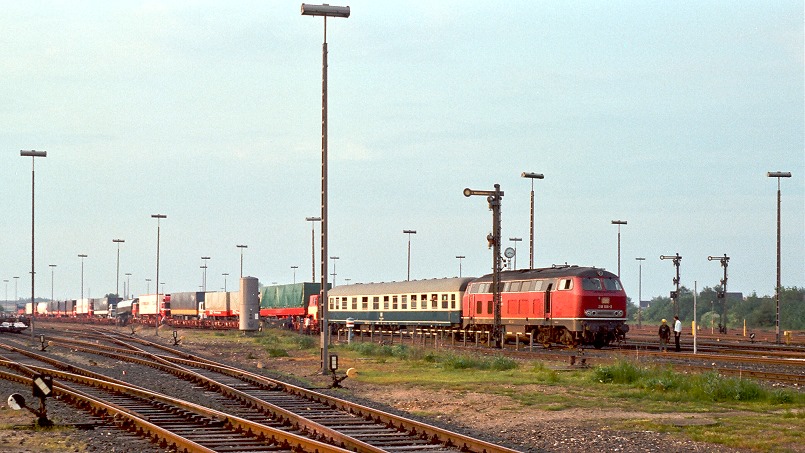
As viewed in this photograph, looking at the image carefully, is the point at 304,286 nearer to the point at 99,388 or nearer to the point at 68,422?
the point at 99,388

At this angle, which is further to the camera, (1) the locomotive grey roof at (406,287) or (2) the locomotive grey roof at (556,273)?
(1) the locomotive grey roof at (406,287)

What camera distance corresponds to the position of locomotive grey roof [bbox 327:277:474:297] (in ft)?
189

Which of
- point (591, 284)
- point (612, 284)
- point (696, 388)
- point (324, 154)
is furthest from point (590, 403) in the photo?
point (612, 284)

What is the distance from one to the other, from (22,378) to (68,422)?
10.7 m

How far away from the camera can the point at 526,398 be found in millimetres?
22953

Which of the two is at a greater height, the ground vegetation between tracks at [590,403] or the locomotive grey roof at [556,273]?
the locomotive grey roof at [556,273]

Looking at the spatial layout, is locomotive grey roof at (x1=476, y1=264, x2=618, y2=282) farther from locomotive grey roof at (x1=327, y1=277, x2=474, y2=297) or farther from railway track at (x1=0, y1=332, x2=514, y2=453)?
railway track at (x1=0, y1=332, x2=514, y2=453)

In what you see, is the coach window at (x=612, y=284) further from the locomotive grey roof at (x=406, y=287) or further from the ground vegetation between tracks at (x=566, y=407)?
the locomotive grey roof at (x=406, y=287)

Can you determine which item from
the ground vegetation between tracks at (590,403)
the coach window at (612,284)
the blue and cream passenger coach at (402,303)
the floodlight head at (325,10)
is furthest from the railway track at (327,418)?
the blue and cream passenger coach at (402,303)

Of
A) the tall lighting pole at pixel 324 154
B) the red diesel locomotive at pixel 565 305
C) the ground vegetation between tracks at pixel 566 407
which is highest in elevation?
the tall lighting pole at pixel 324 154

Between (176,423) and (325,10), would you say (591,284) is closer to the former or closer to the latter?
(325,10)

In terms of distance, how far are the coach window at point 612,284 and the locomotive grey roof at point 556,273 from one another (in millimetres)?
185

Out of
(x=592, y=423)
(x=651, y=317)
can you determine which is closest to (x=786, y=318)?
(x=651, y=317)

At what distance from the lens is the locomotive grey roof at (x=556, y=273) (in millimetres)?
45125
